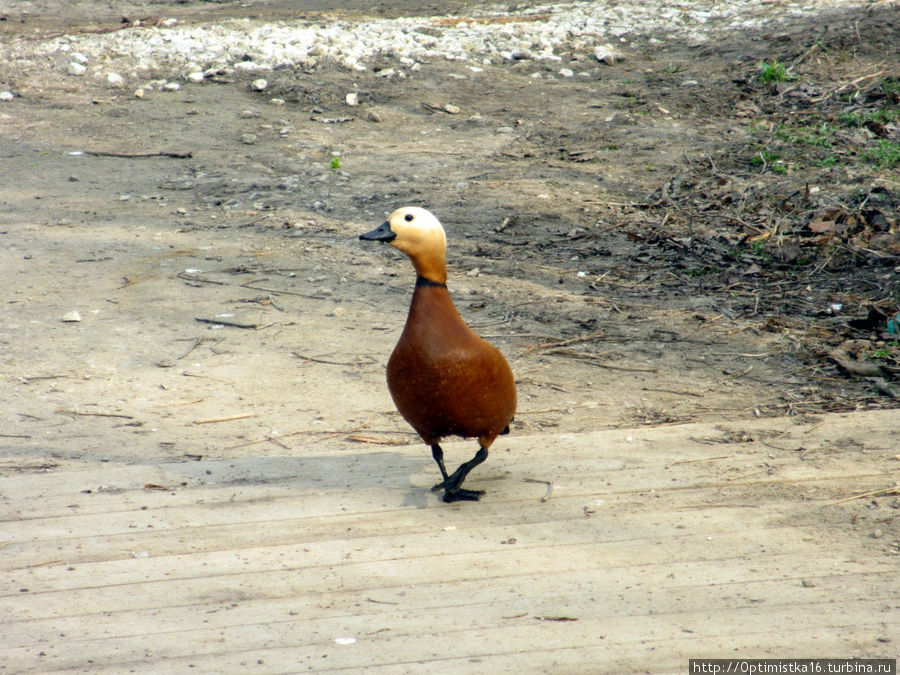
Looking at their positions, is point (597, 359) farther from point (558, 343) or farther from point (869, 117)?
point (869, 117)

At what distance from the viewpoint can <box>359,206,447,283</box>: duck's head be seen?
2980mm

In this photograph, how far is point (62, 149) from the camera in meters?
8.54

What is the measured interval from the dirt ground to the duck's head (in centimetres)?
124

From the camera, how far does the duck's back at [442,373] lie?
298cm

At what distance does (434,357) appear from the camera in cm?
297

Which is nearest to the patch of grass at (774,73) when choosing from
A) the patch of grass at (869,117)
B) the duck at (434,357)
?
the patch of grass at (869,117)

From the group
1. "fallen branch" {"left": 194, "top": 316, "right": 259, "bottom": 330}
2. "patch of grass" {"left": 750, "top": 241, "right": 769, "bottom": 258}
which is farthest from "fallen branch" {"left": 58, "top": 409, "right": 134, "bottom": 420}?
"patch of grass" {"left": 750, "top": 241, "right": 769, "bottom": 258}

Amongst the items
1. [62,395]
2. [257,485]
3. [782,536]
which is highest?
[782,536]

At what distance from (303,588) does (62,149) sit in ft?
23.9

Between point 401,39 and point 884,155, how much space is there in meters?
6.09

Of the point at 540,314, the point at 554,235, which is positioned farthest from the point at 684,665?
the point at 554,235

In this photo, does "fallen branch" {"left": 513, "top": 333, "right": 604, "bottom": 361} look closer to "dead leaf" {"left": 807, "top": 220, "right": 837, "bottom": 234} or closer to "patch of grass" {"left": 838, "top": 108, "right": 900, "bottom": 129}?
"dead leaf" {"left": 807, "top": 220, "right": 837, "bottom": 234}

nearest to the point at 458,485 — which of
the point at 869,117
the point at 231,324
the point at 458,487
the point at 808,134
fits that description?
the point at 458,487

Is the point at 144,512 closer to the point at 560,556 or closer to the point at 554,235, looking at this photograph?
the point at 560,556
